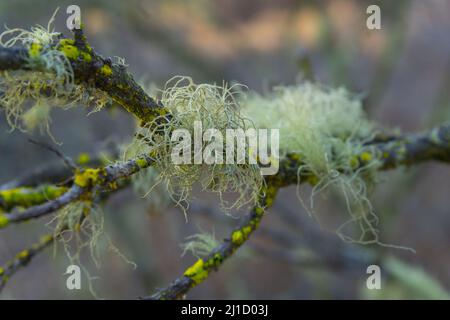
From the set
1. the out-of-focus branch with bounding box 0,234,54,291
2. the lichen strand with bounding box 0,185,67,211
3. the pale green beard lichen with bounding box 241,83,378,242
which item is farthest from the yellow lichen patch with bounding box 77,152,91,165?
the pale green beard lichen with bounding box 241,83,378,242

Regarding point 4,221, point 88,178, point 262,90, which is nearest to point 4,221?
point 4,221

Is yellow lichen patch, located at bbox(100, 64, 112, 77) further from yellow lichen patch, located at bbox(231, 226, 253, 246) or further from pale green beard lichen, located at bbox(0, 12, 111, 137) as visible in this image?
yellow lichen patch, located at bbox(231, 226, 253, 246)

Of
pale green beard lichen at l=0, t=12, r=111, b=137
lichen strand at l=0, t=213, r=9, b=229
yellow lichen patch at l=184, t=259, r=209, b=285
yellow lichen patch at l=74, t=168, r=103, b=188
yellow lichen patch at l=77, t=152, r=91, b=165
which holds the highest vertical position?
yellow lichen patch at l=77, t=152, r=91, b=165

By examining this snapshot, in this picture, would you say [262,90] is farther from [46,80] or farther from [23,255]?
[46,80]

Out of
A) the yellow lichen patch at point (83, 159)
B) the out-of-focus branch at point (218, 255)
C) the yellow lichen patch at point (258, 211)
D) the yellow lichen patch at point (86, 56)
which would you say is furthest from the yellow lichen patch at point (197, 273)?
the yellow lichen patch at point (83, 159)

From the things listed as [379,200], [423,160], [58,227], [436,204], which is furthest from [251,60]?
[58,227]

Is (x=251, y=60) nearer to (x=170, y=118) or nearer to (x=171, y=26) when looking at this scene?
(x=171, y=26)

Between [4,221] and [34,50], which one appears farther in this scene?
[4,221]
